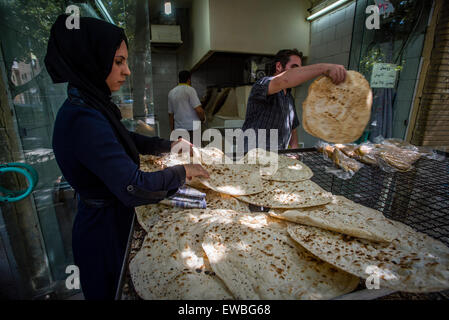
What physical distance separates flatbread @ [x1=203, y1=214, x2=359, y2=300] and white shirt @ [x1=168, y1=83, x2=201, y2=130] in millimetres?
3533

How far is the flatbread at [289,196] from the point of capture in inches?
54.4

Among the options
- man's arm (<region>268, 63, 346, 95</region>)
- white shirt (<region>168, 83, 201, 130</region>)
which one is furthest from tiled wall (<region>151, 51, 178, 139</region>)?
man's arm (<region>268, 63, 346, 95</region>)

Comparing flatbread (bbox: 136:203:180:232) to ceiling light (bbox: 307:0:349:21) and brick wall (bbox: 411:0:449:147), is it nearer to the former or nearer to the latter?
brick wall (bbox: 411:0:449:147)

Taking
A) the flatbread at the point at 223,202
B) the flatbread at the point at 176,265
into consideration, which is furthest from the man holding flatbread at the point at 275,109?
the flatbread at the point at 176,265

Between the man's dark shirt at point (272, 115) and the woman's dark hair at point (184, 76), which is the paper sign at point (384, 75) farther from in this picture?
the woman's dark hair at point (184, 76)

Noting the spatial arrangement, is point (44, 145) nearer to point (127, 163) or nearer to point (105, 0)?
point (127, 163)

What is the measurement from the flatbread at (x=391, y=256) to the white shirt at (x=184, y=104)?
12.0 ft

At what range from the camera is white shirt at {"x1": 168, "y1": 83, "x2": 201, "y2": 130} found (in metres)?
4.28

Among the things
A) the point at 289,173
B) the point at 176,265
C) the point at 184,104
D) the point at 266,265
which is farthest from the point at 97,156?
the point at 184,104

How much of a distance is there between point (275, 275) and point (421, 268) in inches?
22.3

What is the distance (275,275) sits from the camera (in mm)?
901

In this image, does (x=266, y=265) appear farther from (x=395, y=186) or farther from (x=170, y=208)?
(x=395, y=186)

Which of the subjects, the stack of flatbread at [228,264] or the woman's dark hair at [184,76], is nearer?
the stack of flatbread at [228,264]
